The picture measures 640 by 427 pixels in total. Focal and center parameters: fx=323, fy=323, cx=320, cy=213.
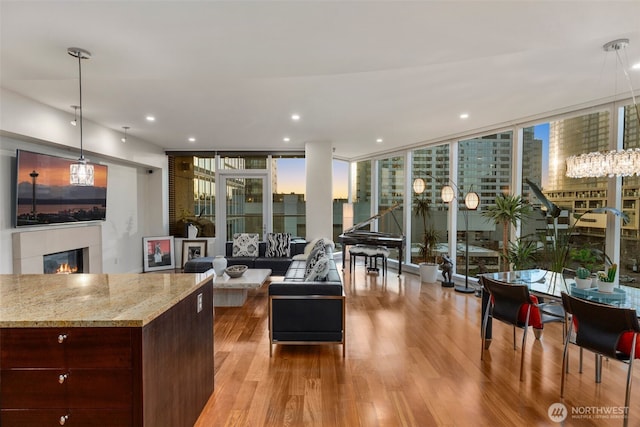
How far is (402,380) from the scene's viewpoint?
2812 mm

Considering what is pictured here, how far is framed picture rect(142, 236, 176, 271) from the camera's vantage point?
7.29 meters

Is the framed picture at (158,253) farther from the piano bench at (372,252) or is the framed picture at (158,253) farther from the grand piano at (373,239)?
the piano bench at (372,252)

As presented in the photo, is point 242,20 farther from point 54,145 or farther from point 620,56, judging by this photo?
point 54,145

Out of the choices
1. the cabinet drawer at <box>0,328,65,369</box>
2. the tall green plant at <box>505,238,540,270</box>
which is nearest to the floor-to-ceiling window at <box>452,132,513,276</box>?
the tall green plant at <box>505,238,540,270</box>

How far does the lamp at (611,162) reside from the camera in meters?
2.70

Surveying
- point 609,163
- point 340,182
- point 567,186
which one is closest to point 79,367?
point 609,163

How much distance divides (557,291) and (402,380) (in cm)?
158

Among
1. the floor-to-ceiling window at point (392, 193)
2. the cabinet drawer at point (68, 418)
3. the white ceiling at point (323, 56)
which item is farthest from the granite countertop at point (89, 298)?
the floor-to-ceiling window at point (392, 193)

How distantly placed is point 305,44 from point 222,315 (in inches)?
144

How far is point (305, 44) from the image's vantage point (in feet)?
7.38

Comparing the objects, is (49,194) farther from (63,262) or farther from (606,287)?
(606,287)

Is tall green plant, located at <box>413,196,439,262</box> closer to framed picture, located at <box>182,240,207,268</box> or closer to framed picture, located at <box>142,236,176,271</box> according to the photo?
framed picture, located at <box>182,240,207,268</box>

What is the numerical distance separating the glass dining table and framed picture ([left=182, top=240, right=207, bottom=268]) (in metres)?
6.33

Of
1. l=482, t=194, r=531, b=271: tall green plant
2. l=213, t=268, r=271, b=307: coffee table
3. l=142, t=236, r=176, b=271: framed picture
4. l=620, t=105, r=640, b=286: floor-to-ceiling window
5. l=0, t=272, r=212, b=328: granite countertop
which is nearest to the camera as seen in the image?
l=0, t=272, r=212, b=328: granite countertop
